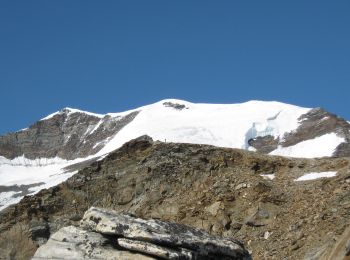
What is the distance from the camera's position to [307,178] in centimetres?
4353

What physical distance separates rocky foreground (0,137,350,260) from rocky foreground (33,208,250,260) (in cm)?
1316

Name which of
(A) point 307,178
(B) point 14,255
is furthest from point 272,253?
(B) point 14,255

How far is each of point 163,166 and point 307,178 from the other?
1028 cm

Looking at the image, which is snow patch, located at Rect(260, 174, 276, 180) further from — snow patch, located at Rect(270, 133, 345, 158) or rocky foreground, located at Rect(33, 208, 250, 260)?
snow patch, located at Rect(270, 133, 345, 158)

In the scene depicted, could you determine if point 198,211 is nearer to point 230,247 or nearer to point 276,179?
point 276,179

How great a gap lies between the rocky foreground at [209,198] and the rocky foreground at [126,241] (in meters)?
13.2

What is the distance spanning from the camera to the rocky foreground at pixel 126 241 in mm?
16234

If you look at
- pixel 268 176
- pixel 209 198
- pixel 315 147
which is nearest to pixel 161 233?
pixel 209 198

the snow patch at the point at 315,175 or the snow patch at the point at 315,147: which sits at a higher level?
the snow patch at the point at 315,147

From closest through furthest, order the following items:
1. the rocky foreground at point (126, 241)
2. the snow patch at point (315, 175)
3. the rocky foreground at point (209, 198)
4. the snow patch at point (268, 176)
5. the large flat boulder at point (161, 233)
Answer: the rocky foreground at point (126, 241)
the large flat boulder at point (161, 233)
the rocky foreground at point (209, 198)
the snow patch at point (315, 175)
the snow patch at point (268, 176)

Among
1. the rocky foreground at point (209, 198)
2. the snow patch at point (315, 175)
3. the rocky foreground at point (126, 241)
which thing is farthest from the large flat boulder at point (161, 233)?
the snow patch at point (315, 175)

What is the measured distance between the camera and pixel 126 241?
1634 cm

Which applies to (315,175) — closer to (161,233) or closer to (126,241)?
(161,233)

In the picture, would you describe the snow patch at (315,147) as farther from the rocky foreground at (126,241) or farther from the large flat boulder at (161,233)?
the rocky foreground at (126,241)
